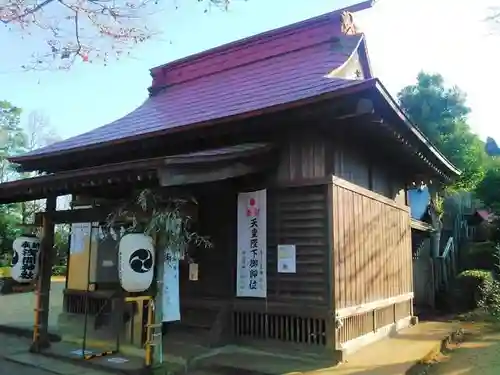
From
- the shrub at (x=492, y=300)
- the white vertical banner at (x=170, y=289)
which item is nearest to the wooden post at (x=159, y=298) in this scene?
the white vertical banner at (x=170, y=289)

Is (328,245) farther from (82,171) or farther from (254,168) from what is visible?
(82,171)

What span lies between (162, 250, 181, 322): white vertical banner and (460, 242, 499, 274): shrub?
10.7 m

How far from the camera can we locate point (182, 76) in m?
11.7

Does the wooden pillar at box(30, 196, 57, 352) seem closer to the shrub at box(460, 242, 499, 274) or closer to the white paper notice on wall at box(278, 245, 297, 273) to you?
the white paper notice on wall at box(278, 245, 297, 273)

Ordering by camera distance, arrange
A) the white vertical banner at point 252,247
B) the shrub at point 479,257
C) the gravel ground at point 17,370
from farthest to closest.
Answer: the shrub at point 479,257 < the white vertical banner at point 252,247 < the gravel ground at point 17,370

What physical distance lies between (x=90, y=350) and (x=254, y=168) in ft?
12.6

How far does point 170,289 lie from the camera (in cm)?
617

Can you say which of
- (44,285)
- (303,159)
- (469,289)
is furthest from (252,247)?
(469,289)

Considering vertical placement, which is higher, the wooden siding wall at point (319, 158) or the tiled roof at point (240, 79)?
the tiled roof at point (240, 79)

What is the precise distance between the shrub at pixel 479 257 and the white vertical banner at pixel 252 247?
9503 mm

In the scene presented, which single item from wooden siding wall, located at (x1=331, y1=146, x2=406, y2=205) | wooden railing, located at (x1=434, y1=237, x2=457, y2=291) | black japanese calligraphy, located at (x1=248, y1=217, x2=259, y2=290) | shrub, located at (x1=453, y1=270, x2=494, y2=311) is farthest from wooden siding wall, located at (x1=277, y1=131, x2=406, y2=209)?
wooden railing, located at (x1=434, y1=237, x2=457, y2=291)

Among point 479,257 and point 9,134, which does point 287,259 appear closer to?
point 479,257

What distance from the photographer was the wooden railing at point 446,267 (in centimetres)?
1345

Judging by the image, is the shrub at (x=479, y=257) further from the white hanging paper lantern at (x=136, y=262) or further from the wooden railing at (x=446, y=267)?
the white hanging paper lantern at (x=136, y=262)
